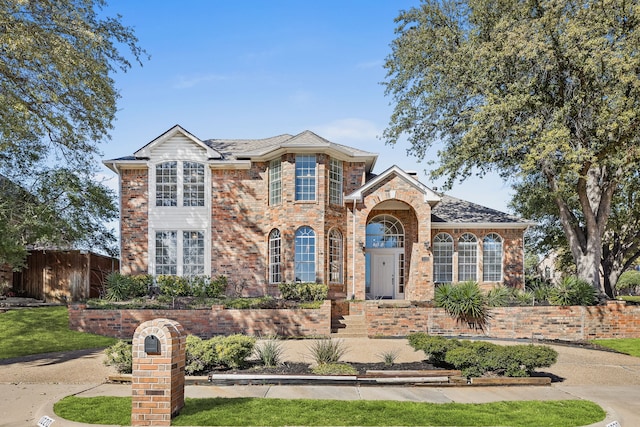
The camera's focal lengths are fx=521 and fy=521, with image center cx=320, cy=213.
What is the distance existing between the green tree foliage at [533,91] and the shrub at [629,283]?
27257mm

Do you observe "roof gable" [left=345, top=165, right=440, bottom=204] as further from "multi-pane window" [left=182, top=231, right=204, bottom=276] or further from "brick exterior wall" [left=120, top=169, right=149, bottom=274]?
"brick exterior wall" [left=120, top=169, right=149, bottom=274]

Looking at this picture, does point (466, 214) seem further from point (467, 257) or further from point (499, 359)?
point (499, 359)

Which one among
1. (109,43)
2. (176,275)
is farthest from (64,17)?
(176,275)

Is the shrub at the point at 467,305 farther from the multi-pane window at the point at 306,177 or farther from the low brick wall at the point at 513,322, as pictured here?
the multi-pane window at the point at 306,177

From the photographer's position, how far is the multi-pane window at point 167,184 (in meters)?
22.4

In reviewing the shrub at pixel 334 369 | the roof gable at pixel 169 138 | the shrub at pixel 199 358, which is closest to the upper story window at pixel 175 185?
the roof gable at pixel 169 138

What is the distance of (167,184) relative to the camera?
22422mm

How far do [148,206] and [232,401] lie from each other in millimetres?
15491

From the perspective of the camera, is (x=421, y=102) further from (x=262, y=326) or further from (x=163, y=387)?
(x=163, y=387)

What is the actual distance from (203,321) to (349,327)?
495 cm

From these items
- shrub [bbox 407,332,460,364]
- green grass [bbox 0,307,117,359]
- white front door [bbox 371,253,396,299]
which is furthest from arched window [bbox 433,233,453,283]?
green grass [bbox 0,307,117,359]

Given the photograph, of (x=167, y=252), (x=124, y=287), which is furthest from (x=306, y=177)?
(x=124, y=287)

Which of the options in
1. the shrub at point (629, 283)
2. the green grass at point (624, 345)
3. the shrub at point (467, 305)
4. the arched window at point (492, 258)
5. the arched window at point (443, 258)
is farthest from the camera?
the shrub at point (629, 283)

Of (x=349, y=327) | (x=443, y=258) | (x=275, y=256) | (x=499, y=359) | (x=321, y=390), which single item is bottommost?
(x=349, y=327)
